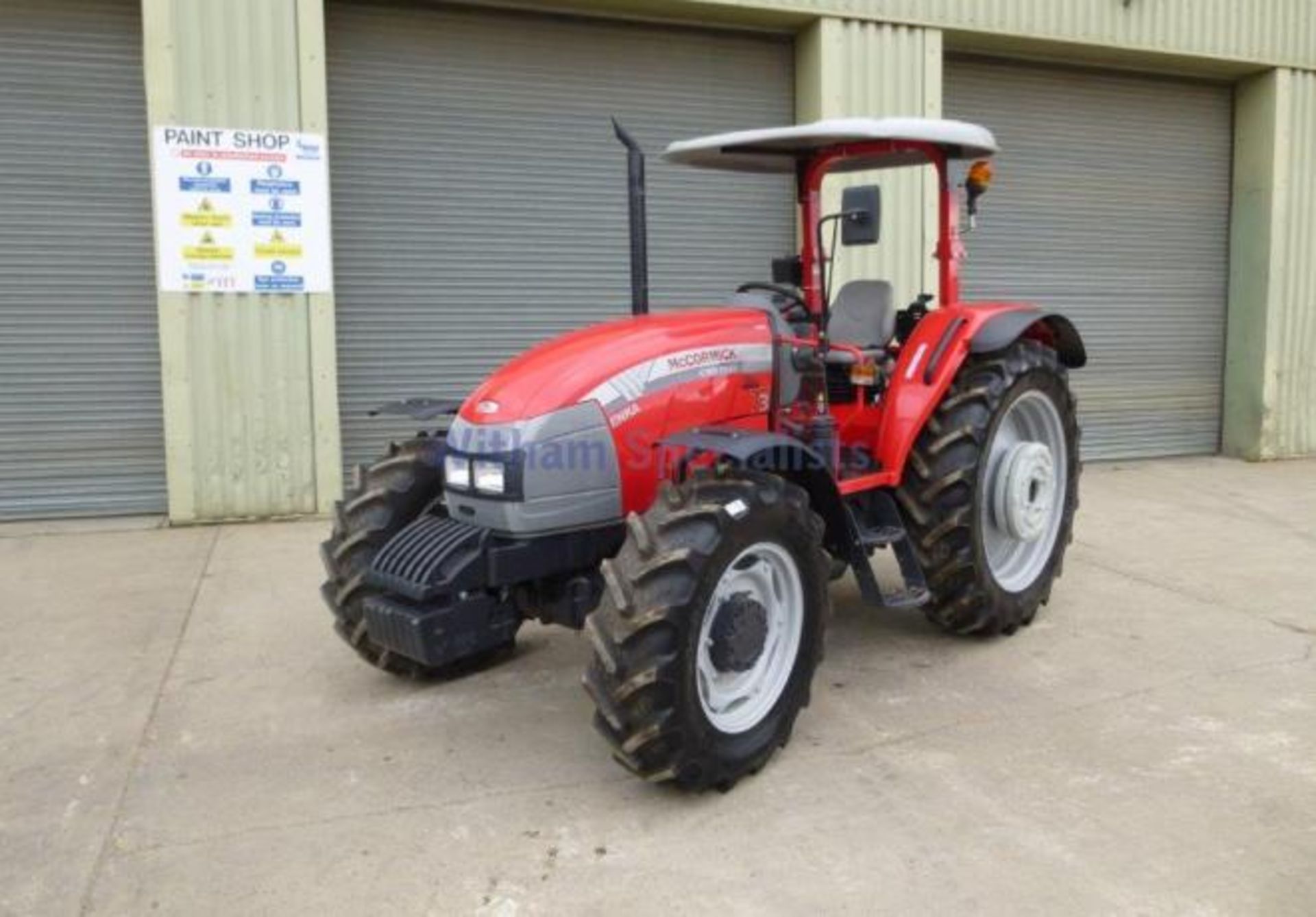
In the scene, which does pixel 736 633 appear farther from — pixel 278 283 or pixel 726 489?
pixel 278 283

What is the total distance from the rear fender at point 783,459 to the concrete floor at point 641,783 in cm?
68

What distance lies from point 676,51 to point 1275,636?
568cm

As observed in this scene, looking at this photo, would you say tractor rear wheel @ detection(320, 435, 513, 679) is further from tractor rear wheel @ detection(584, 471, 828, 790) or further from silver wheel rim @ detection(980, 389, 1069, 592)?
silver wheel rim @ detection(980, 389, 1069, 592)

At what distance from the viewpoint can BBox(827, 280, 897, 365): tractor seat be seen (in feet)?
→ 15.7

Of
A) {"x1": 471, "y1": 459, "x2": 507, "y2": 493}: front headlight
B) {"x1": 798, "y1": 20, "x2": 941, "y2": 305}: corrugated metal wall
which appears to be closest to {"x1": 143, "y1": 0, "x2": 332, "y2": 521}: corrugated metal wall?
{"x1": 798, "y1": 20, "x2": 941, "y2": 305}: corrugated metal wall

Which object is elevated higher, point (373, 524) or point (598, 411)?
point (598, 411)

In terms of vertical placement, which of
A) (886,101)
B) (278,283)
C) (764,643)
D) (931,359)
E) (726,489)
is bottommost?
(764,643)

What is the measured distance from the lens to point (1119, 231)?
9.86 m

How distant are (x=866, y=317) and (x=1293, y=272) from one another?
711 centimetres

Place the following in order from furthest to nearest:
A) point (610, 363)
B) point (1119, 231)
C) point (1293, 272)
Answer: point (1293, 272) < point (1119, 231) < point (610, 363)

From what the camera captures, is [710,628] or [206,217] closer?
[710,628]

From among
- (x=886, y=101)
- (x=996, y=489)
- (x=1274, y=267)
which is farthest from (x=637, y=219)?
(x=1274, y=267)

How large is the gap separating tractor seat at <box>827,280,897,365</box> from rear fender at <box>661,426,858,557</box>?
3.04ft

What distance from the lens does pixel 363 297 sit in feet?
25.2
